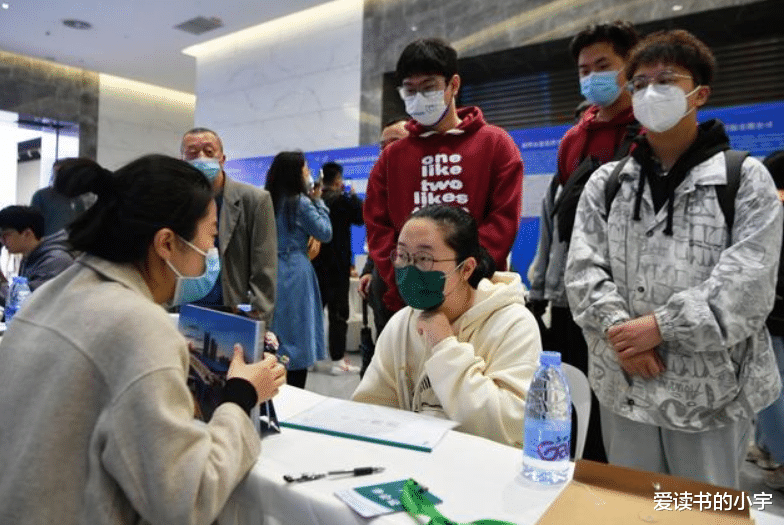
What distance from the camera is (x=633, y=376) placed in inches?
63.5

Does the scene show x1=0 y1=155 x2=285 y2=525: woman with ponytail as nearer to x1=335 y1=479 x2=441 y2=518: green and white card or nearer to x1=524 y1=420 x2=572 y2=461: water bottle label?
x1=335 y1=479 x2=441 y2=518: green and white card

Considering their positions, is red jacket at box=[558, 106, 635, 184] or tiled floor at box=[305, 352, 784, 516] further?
tiled floor at box=[305, 352, 784, 516]

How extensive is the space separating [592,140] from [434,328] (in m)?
1.13

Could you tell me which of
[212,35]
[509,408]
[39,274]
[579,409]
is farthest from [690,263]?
[212,35]

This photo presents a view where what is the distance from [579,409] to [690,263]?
48cm

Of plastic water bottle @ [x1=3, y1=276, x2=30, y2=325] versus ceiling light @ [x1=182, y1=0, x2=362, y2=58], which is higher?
ceiling light @ [x1=182, y1=0, x2=362, y2=58]

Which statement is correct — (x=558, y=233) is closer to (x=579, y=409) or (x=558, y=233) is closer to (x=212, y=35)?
(x=579, y=409)

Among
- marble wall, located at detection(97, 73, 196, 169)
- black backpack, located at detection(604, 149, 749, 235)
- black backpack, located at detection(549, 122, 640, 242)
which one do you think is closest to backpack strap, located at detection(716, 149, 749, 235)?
black backpack, located at detection(604, 149, 749, 235)

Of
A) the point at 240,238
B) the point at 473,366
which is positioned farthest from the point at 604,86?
the point at 240,238

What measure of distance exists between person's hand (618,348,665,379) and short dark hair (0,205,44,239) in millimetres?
3078

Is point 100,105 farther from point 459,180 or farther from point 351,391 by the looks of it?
point 459,180

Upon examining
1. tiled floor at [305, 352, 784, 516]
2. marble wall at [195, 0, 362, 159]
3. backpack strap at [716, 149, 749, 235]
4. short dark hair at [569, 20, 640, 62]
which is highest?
marble wall at [195, 0, 362, 159]

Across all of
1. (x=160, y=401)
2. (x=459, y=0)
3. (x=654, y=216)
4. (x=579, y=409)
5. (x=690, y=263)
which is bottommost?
(x=579, y=409)

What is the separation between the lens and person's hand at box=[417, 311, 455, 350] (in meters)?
1.53
